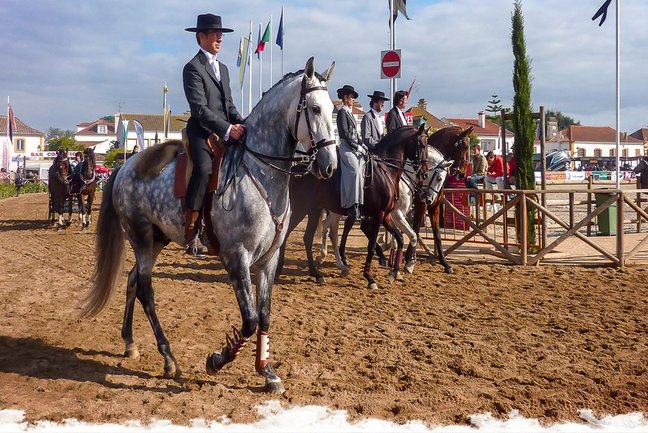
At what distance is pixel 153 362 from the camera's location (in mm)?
6277

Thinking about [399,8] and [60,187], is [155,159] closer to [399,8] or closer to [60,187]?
[399,8]

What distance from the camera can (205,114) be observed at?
5543 mm

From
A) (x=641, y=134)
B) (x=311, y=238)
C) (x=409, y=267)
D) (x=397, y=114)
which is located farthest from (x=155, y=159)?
(x=641, y=134)

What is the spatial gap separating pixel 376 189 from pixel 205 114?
546 centimetres

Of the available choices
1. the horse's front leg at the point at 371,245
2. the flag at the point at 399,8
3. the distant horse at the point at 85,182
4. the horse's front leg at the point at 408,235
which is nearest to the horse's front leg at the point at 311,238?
the horse's front leg at the point at 371,245

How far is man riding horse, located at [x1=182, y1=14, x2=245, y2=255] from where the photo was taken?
5.57m

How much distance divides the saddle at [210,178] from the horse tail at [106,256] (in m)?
1.22

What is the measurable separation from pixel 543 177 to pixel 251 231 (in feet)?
31.0

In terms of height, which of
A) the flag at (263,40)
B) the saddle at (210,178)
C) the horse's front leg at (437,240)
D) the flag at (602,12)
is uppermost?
the flag at (263,40)

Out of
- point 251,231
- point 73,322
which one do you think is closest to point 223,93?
point 251,231

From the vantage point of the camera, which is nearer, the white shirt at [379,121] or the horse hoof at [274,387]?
the horse hoof at [274,387]

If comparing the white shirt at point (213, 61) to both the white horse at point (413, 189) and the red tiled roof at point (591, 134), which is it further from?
the red tiled roof at point (591, 134)

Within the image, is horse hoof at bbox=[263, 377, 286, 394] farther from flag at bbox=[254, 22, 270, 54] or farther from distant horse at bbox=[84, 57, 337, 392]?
flag at bbox=[254, 22, 270, 54]

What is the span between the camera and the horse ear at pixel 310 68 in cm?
520
